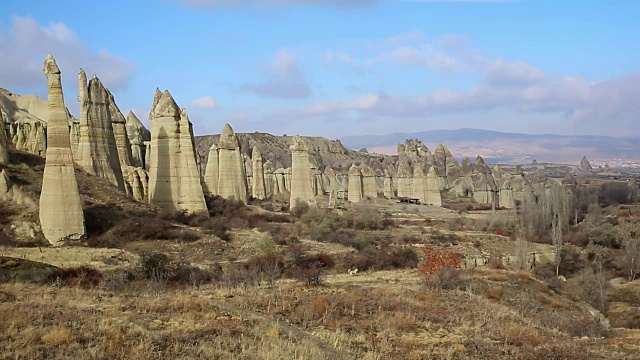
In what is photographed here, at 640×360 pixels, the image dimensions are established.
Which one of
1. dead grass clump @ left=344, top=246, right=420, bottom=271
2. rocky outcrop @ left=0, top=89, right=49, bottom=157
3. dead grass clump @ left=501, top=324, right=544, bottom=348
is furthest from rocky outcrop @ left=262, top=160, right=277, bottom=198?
dead grass clump @ left=501, top=324, right=544, bottom=348

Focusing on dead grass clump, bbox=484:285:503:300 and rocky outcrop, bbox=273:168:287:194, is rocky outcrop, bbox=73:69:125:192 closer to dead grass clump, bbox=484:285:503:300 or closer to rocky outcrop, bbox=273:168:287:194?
dead grass clump, bbox=484:285:503:300

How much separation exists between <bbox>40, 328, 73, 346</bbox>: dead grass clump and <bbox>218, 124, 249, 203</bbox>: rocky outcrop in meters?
32.9

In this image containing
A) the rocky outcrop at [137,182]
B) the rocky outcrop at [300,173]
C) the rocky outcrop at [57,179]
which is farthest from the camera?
the rocky outcrop at [300,173]

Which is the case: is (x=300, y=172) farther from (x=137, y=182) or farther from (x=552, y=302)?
(x=552, y=302)

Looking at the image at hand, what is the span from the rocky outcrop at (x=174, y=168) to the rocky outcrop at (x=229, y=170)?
9.59m

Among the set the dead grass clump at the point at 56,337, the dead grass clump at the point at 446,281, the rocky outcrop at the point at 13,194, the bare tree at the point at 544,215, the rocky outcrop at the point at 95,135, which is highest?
the rocky outcrop at the point at 95,135

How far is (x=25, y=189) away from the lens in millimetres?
25516

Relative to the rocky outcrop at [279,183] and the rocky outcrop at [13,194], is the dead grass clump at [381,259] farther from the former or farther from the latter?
the rocky outcrop at [279,183]

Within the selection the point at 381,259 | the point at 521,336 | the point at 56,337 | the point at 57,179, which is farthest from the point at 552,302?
the point at 57,179

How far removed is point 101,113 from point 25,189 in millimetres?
7286

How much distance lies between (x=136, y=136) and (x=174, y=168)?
20.4 m

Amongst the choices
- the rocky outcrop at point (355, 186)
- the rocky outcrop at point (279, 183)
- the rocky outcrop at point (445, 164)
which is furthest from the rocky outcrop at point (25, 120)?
the rocky outcrop at point (445, 164)

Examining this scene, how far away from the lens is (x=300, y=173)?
4416cm

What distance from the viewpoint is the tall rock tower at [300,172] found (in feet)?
143
